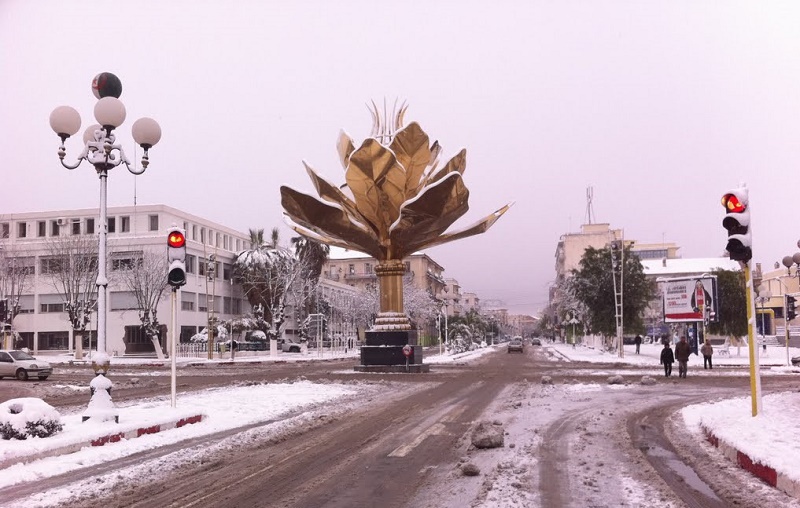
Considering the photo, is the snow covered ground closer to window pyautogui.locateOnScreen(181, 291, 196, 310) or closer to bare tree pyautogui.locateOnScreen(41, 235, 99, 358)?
bare tree pyautogui.locateOnScreen(41, 235, 99, 358)

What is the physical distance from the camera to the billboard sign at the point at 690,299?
4270 cm

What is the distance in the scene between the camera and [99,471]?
28.9ft

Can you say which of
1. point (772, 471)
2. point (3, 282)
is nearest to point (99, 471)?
point (772, 471)

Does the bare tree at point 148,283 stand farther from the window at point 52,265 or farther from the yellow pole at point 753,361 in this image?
the yellow pole at point 753,361

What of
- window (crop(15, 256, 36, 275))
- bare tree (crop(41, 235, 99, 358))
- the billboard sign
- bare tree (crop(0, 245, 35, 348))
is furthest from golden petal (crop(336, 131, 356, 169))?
window (crop(15, 256, 36, 275))

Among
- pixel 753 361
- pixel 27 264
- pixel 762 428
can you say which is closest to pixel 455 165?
pixel 753 361

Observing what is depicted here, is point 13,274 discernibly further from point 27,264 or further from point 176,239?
point 176,239

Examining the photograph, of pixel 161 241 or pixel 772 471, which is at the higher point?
pixel 161 241

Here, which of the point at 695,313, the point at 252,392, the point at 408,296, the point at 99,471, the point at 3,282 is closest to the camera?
the point at 99,471

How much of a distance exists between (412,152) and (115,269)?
3769 cm

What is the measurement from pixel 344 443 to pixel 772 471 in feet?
19.7

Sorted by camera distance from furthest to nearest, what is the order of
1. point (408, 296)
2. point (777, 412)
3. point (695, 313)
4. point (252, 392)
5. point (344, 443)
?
point (408, 296), point (695, 313), point (252, 392), point (777, 412), point (344, 443)

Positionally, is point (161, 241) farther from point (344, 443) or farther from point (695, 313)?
point (344, 443)

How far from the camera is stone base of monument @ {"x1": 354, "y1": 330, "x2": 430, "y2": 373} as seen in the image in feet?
104
